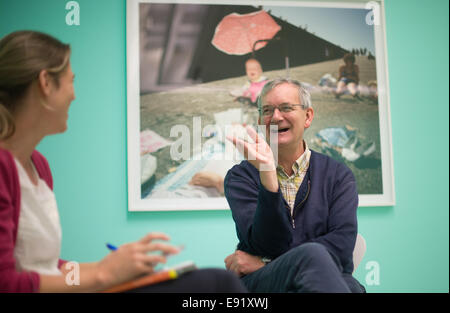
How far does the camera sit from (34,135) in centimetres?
88

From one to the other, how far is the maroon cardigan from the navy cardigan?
69 cm

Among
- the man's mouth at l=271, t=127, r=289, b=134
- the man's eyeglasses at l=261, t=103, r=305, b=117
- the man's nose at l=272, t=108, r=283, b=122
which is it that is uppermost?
the man's eyeglasses at l=261, t=103, r=305, b=117

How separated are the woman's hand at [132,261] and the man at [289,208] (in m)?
0.42

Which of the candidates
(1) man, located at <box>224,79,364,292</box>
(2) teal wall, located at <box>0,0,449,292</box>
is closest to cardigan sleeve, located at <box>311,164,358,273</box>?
(1) man, located at <box>224,79,364,292</box>

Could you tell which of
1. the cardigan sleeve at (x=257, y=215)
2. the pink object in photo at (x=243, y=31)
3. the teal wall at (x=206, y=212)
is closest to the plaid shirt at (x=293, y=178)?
the cardigan sleeve at (x=257, y=215)

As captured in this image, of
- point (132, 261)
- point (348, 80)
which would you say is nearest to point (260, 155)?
point (132, 261)

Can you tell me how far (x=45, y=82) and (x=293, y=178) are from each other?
93 centimetres

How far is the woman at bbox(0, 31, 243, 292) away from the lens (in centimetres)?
72

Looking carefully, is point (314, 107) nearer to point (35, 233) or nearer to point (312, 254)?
point (312, 254)

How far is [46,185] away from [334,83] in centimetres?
202

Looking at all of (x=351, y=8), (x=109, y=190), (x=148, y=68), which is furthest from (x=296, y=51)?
(x=109, y=190)

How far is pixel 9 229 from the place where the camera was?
2.41 feet

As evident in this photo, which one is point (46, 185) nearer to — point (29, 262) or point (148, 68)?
point (29, 262)

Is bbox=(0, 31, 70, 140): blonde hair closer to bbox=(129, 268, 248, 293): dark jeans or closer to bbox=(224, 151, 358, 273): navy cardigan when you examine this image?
bbox=(129, 268, 248, 293): dark jeans
